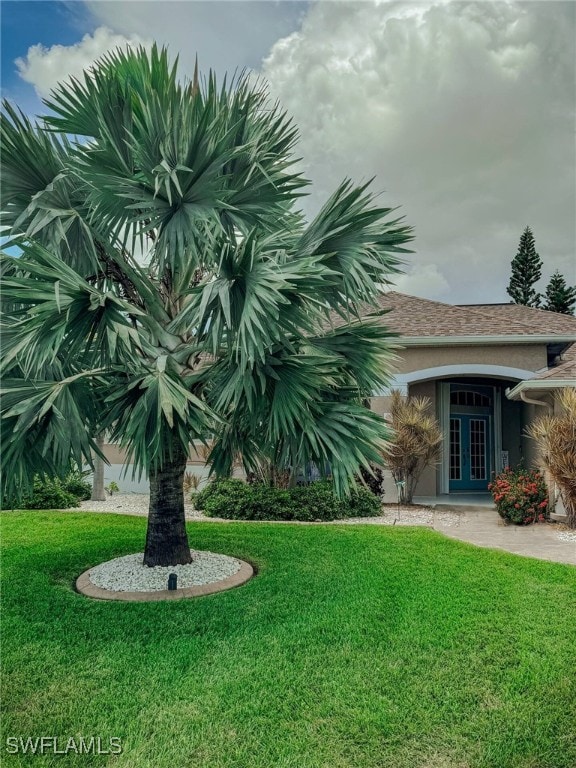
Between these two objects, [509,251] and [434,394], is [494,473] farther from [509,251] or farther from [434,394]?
[509,251]

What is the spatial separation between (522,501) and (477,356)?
4.34 m

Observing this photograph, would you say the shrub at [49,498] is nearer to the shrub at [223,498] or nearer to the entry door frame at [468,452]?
the shrub at [223,498]

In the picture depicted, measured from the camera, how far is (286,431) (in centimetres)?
578

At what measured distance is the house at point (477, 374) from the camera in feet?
46.1

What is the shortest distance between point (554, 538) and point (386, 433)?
231 inches

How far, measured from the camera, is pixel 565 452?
415 inches

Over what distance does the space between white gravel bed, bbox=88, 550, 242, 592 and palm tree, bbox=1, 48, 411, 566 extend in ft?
4.43

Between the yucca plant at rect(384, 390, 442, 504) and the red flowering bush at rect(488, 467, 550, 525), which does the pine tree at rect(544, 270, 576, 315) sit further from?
the red flowering bush at rect(488, 467, 550, 525)

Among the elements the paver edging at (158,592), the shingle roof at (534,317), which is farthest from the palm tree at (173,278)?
the shingle roof at (534,317)

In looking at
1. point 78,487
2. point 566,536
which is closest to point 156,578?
point 566,536

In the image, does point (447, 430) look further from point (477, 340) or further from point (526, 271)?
point (526, 271)

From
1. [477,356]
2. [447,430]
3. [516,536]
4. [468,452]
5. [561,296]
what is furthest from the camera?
[561,296]

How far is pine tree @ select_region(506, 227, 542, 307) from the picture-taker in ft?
107

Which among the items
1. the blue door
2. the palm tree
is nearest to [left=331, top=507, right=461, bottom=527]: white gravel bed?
the blue door
